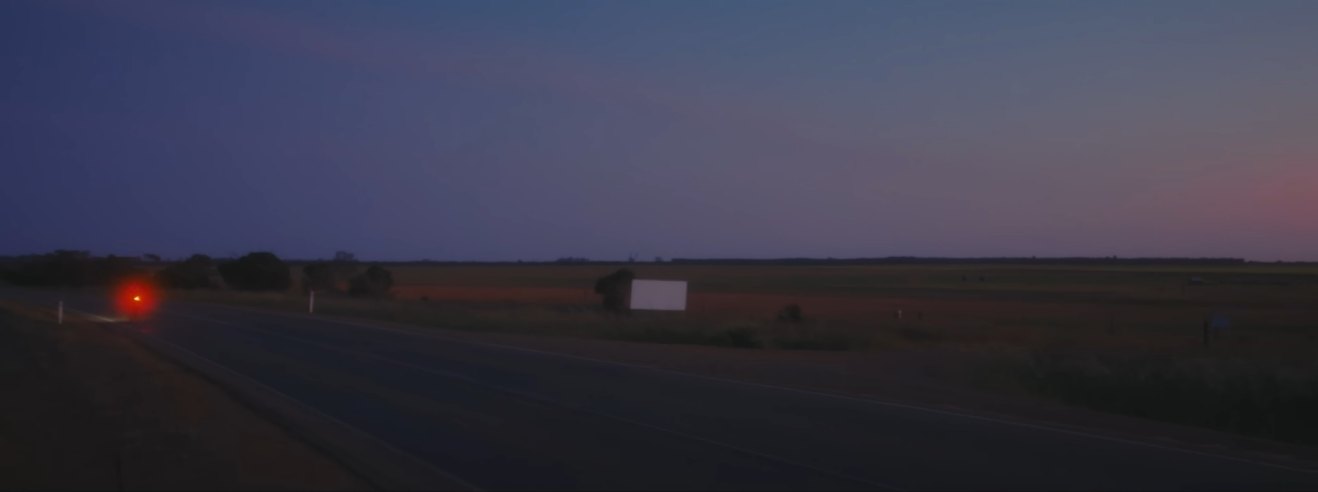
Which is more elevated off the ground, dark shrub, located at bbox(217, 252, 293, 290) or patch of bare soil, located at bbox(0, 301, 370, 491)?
dark shrub, located at bbox(217, 252, 293, 290)

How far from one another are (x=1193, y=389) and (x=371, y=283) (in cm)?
7014

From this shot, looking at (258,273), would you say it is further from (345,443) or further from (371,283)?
(345,443)

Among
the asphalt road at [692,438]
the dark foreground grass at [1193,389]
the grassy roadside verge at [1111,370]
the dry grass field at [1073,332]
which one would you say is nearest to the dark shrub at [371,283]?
the dry grass field at [1073,332]

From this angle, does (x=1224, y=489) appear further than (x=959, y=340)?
No

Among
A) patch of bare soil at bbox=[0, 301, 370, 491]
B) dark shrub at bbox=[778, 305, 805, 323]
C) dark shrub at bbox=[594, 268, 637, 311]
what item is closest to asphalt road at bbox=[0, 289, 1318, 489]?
patch of bare soil at bbox=[0, 301, 370, 491]

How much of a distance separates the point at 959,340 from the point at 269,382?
24.2 metres

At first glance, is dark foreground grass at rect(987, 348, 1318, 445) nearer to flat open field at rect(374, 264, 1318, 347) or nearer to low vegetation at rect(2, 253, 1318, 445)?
low vegetation at rect(2, 253, 1318, 445)

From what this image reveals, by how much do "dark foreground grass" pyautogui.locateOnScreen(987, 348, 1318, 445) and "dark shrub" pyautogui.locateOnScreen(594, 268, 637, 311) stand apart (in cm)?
3590

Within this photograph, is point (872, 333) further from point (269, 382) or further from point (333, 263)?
point (333, 263)

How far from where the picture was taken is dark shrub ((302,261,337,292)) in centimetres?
8669

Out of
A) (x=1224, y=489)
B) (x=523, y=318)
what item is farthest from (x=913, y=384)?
(x=523, y=318)

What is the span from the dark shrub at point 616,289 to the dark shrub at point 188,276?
4733 centimetres

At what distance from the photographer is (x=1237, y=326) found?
136 feet

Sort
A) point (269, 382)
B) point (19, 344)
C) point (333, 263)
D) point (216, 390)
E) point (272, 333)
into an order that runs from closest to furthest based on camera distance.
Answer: point (216, 390), point (269, 382), point (19, 344), point (272, 333), point (333, 263)
